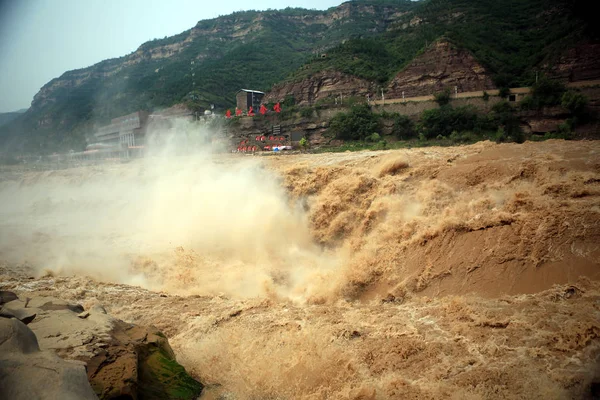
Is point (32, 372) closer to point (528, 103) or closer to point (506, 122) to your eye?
point (506, 122)

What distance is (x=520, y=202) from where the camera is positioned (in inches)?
296

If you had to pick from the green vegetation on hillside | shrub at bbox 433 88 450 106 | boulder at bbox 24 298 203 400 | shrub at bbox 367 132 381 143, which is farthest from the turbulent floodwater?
shrub at bbox 433 88 450 106

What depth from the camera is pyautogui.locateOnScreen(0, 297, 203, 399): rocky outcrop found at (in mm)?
3475

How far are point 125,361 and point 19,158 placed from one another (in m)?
51.9

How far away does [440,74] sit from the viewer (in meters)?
30.7

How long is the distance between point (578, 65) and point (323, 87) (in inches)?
927

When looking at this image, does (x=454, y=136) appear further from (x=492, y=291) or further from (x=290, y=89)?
(x=290, y=89)

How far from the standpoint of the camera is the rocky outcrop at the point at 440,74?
2891 centimetres

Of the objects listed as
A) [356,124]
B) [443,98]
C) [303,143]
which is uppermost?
[443,98]

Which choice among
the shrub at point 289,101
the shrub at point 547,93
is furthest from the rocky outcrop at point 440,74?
the shrub at point 289,101

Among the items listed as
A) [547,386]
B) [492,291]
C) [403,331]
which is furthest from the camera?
[492,291]

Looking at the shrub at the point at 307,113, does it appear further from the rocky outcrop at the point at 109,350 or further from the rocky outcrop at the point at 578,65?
the rocky outcrop at the point at 109,350

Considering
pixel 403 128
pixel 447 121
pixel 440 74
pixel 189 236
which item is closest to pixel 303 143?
pixel 403 128

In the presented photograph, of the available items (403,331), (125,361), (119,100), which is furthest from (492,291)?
(119,100)
